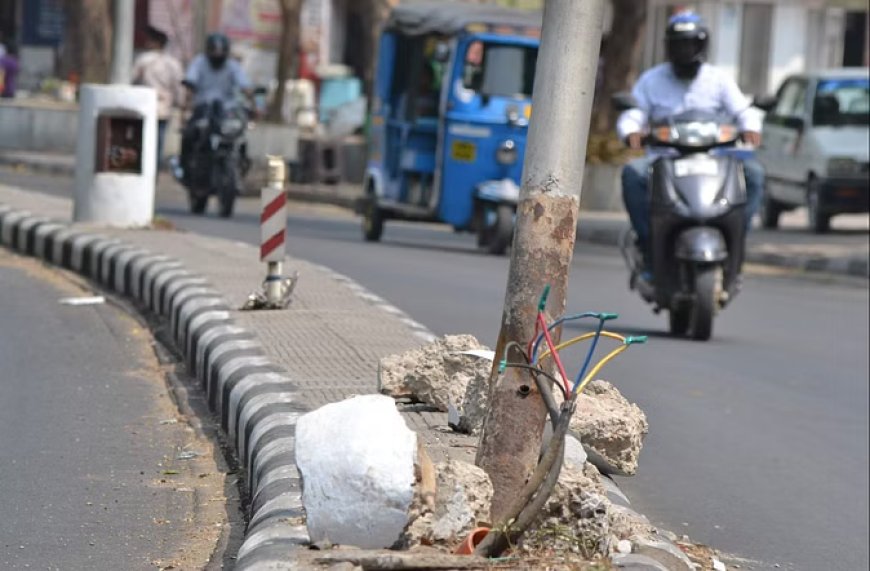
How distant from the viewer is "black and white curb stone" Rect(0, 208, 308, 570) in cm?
473

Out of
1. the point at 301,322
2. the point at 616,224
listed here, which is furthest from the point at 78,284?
the point at 616,224

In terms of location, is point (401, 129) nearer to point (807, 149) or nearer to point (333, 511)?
point (807, 149)

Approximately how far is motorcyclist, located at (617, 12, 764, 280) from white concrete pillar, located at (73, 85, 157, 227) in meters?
4.08

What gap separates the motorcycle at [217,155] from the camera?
19391 millimetres

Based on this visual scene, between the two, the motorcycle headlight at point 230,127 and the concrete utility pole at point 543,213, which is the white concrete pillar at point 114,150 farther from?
the concrete utility pole at point 543,213

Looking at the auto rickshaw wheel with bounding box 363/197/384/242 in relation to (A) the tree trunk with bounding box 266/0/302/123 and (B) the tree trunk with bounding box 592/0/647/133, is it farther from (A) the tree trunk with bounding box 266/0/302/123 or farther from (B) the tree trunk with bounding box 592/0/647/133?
(A) the tree trunk with bounding box 266/0/302/123

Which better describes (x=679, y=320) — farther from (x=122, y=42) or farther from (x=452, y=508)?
(x=452, y=508)

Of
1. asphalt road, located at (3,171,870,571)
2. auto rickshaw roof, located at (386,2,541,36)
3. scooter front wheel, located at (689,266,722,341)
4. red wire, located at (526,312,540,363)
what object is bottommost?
asphalt road, located at (3,171,870,571)

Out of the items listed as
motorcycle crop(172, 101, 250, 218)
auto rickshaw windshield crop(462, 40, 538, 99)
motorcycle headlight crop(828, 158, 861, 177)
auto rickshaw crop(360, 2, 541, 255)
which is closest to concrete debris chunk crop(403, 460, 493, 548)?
auto rickshaw crop(360, 2, 541, 255)

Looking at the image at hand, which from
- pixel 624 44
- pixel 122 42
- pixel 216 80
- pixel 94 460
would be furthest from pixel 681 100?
pixel 624 44

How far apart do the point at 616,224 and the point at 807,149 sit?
2313 millimetres

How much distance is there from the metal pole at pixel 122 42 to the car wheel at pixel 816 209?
9.28 meters

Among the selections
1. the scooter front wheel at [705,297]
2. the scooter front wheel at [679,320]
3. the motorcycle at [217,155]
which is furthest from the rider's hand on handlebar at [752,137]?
the motorcycle at [217,155]

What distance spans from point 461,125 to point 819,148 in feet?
18.3
